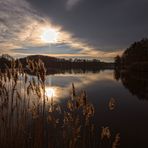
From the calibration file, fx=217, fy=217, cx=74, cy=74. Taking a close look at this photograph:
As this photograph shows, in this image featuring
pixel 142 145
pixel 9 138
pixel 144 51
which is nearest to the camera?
pixel 9 138

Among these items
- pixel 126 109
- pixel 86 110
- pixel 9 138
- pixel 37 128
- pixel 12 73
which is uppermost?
pixel 12 73

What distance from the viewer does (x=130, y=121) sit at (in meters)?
10.6

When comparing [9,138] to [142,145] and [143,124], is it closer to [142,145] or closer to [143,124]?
[142,145]

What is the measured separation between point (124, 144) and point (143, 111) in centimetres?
573

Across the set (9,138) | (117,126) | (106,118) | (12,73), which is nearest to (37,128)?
Answer: (9,138)

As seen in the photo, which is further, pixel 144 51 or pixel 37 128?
pixel 144 51

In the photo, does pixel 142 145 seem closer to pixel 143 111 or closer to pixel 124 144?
pixel 124 144

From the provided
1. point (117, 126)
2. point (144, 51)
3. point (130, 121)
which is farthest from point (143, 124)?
point (144, 51)

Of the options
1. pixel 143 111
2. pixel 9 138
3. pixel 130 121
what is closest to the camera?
pixel 9 138

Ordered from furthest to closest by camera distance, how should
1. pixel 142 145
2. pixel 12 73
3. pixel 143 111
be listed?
pixel 143 111 < pixel 142 145 < pixel 12 73

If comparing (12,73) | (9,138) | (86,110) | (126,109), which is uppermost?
(12,73)

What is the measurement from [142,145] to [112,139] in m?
1.06

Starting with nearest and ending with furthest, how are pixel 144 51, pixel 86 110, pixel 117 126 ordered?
pixel 86 110, pixel 117 126, pixel 144 51

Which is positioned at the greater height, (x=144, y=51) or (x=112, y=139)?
(x=144, y=51)
